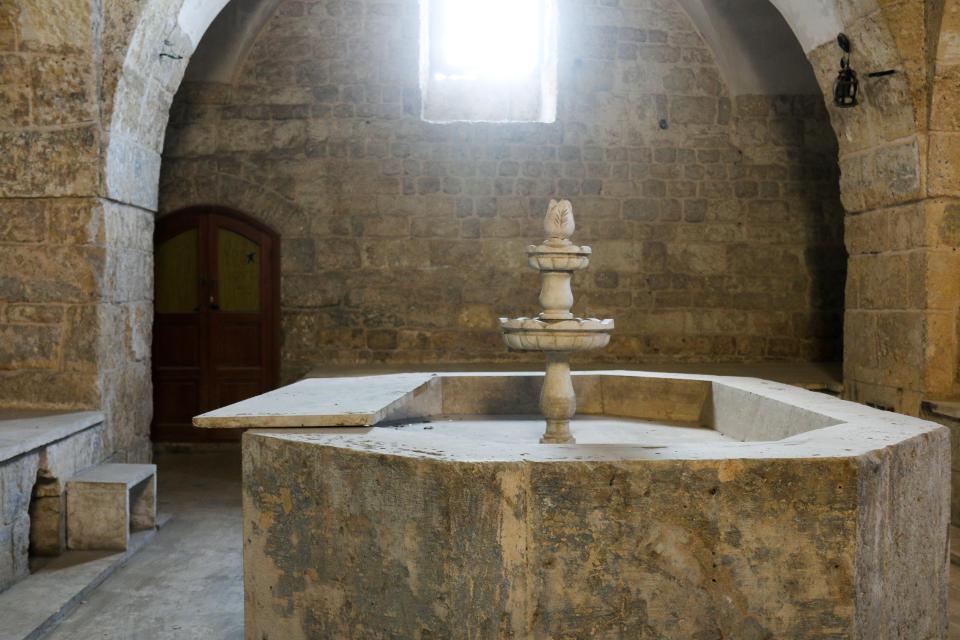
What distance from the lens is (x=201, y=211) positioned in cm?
719

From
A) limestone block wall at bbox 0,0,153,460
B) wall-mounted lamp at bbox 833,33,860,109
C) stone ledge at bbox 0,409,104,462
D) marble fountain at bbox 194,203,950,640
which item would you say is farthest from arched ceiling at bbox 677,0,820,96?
stone ledge at bbox 0,409,104,462

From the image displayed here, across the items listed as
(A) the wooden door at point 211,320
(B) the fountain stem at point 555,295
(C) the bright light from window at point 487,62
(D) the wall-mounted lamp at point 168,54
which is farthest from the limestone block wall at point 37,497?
(C) the bright light from window at point 487,62

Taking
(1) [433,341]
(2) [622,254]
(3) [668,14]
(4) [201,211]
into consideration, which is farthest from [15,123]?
(3) [668,14]

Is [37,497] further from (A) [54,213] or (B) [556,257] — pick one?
(B) [556,257]

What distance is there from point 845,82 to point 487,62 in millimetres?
3381

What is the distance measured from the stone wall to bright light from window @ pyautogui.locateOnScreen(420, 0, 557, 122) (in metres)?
0.41

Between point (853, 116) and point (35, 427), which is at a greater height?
point (853, 116)

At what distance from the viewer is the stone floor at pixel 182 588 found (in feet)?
11.4

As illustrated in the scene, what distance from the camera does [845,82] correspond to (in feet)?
17.1

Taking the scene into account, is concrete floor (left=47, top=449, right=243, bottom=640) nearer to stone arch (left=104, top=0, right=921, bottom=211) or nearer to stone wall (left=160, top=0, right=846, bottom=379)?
stone arch (left=104, top=0, right=921, bottom=211)

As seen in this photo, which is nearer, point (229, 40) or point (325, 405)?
point (325, 405)

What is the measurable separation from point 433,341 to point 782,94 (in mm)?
3663

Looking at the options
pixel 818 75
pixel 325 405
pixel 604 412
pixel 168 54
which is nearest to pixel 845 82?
pixel 818 75

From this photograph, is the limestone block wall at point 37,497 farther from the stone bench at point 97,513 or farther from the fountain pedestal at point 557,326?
the fountain pedestal at point 557,326
